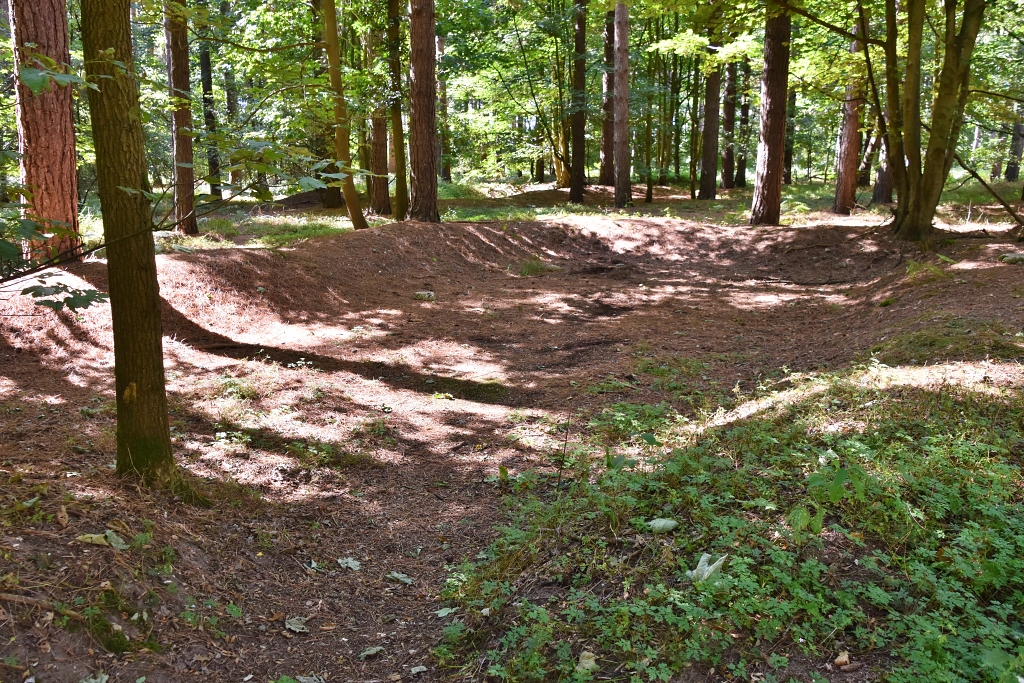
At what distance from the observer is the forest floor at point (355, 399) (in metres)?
2.93

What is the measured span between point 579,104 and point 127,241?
18006 mm

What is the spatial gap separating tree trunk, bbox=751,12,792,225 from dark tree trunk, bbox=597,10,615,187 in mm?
6225

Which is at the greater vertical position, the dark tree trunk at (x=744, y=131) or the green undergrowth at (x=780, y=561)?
the dark tree trunk at (x=744, y=131)

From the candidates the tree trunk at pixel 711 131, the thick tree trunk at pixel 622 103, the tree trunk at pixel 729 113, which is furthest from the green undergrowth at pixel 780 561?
the tree trunk at pixel 729 113

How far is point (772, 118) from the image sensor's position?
13375 millimetres

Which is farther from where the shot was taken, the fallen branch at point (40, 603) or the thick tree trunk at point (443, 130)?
the thick tree trunk at point (443, 130)

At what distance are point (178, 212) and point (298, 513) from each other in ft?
40.8

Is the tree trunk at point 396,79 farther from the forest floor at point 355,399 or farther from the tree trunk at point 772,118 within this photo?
the tree trunk at point 772,118

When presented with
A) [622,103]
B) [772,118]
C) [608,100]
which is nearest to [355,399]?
[772,118]

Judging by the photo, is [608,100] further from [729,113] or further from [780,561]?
[780,561]

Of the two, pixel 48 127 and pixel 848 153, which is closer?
pixel 48 127

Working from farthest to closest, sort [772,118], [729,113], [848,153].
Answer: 1. [729,113]
2. [848,153]
3. [772,118]

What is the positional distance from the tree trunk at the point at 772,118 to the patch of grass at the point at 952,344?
8.74 metres

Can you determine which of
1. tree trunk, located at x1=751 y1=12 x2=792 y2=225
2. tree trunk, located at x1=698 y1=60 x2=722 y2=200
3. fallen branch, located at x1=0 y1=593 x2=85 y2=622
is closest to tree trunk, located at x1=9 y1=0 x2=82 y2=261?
fallen branch, located at x1=0 y1=593 x2=85 y2=622
